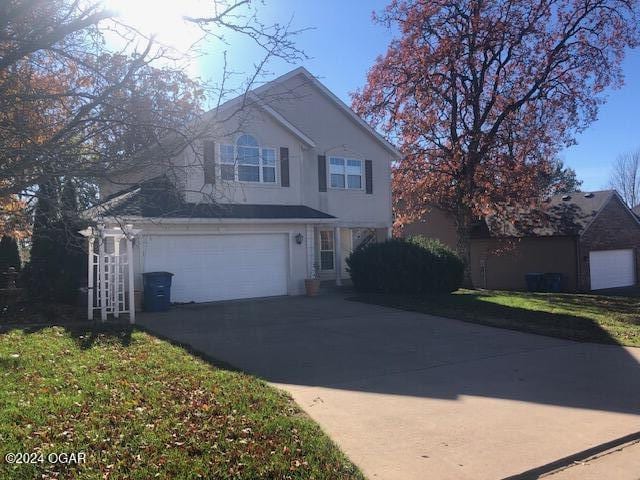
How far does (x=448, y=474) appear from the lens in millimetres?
4535

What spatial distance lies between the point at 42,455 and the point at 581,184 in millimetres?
57272

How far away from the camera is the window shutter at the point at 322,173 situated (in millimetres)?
20500

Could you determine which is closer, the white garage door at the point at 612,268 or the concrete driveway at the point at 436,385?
the concrete driveway at the point at 436,385

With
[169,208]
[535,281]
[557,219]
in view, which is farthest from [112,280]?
[557,219]

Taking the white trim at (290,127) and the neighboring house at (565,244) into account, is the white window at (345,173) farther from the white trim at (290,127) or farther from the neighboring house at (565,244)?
the neighboring house at (565,244)

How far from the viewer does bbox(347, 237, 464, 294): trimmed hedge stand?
18109 mm

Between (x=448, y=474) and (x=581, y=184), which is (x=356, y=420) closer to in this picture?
(x=448, y=474)

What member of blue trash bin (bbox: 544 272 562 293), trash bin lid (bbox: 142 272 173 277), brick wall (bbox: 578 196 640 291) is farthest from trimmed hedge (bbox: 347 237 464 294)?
brick wall (bbox: 578 196 640 291)

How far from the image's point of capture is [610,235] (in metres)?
29.1

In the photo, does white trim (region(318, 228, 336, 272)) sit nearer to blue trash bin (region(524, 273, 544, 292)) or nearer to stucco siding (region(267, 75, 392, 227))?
stucco siding (region(267, 75, 392, 227))

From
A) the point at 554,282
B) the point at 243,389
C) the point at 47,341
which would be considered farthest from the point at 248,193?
the point at 554,282

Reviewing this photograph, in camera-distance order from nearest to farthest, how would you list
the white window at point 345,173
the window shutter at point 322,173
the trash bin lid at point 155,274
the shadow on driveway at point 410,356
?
the shadow on driveway at point 410,356, the trash bin lid at point 155,274, the window shutter at point 322,173, the white window at point 345,173

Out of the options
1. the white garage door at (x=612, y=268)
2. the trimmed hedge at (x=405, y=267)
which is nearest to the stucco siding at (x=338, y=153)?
the trimmed hedge at (x=405, y=267)

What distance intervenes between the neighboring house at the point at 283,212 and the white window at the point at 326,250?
40mm
